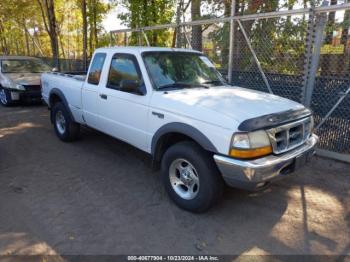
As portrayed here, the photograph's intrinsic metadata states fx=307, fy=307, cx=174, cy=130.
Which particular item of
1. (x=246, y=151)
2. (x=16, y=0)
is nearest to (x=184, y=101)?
(x=246, y=151)

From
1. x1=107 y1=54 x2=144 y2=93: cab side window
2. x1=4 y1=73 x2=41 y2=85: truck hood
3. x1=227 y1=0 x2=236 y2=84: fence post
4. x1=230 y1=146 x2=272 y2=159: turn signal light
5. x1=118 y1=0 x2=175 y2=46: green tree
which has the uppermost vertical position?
x1=118 y1=0 x2=175 y2=46: green tree

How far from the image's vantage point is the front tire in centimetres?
338

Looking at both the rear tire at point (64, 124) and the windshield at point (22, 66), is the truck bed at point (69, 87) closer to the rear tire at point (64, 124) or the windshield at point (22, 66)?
the rear tire at point (64, 124)

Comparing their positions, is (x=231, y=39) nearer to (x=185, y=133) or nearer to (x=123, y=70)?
(x=123, y=70)

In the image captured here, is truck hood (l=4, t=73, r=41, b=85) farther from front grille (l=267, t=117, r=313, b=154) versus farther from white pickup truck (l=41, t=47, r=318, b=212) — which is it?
front grille (l=267, t=117, r=313, b=154)

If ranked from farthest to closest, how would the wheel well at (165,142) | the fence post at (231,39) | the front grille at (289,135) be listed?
the fence post at (231,39)
the wheel well at (165,142)
the front grille at (289,135)

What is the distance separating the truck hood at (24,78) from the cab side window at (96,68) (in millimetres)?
5538

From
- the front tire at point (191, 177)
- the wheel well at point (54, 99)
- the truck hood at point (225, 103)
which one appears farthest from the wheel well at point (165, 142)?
the wheel well at point (54, 99)

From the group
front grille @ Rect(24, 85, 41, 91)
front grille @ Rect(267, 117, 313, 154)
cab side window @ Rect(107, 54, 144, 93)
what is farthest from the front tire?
front grille @ Rect(24, 85, 41, 91)

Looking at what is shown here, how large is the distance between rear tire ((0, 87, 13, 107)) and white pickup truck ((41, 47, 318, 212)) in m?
5.91

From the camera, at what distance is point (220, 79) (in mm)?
4934

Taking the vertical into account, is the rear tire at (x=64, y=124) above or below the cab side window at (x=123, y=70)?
below

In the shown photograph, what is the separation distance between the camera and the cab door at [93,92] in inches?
200

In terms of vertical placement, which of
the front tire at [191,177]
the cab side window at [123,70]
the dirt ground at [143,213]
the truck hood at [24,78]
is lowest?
the dirt ground at [143,213]
